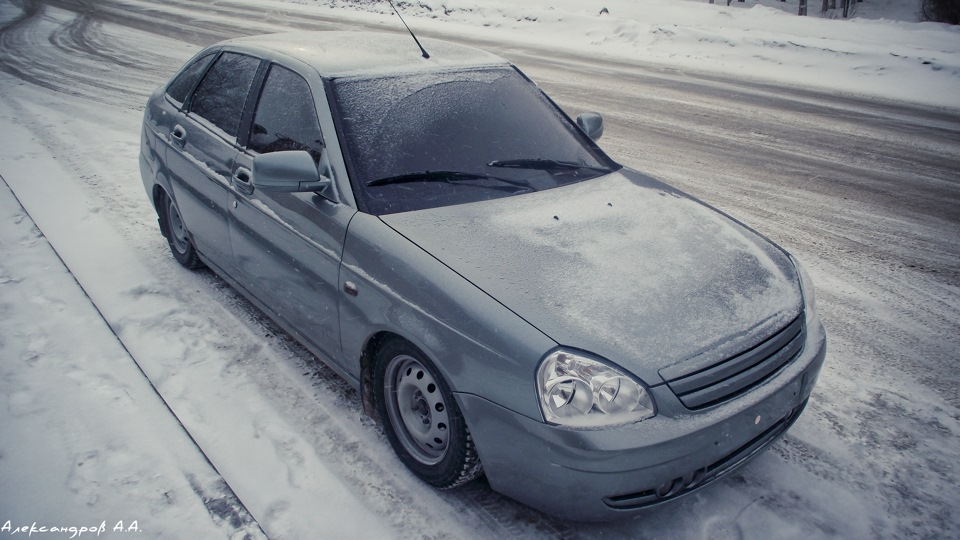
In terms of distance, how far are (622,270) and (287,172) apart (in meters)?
1.50

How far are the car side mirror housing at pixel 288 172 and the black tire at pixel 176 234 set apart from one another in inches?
70.8

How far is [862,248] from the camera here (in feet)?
17.6

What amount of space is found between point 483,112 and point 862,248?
11.9 ft

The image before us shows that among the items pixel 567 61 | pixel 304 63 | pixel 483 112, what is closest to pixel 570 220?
pixel 483 112

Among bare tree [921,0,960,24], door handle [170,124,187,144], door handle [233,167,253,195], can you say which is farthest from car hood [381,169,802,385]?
bare tree [921,0,960,24]

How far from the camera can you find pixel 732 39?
57.7 feet

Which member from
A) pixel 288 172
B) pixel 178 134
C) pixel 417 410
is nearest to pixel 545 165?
pixel 288 172

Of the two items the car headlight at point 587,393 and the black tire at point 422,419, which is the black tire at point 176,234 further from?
the car headlight at point 587,393

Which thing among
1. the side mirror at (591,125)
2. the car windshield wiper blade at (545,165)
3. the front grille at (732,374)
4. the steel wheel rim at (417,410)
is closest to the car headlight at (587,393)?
the front grille at (732,374)

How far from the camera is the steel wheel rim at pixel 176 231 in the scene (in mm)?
4598

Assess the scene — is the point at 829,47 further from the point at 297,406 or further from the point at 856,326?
the point at 297,406

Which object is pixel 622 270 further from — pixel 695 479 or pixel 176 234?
pixel 176 234

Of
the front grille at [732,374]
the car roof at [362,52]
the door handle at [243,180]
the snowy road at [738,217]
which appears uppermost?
the car roof at [362,52]

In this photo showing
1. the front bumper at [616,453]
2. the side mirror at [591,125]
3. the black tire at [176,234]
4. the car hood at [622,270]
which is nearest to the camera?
the front bumper at [616,453]
